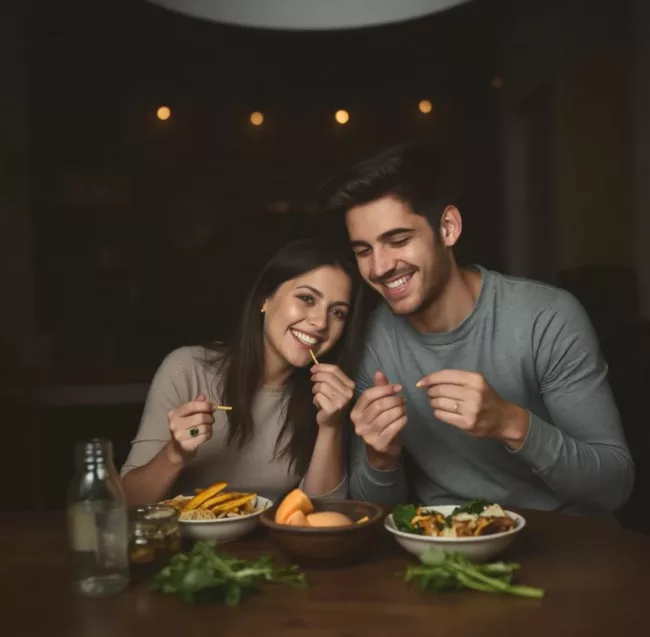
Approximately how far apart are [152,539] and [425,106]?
1199 millimetres

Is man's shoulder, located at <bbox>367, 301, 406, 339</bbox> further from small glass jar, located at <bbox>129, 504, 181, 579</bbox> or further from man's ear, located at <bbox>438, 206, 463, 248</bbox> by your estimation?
small glass jar, located at <bbox>129, 504, 181, 579</bbox>

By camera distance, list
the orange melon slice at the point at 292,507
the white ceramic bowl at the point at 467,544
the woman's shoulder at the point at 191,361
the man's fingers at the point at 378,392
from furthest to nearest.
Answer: the woman's shoulder at the point at 191,361 → the man's fingers at the point at 378,392 → the orange melon slice at the point at 292,507 → the white ceramic bowl at the point at 467,544

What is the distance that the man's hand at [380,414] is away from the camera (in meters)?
1.55

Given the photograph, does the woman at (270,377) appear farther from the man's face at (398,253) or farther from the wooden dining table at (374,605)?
the wooden dining table at (374,605)

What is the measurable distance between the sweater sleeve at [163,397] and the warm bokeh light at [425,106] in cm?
80

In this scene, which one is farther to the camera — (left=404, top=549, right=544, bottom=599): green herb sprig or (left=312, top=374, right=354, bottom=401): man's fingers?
(left=312, top=374, right=354, bottom=401): man's fingers

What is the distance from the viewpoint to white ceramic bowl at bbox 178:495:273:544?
1.40 meters

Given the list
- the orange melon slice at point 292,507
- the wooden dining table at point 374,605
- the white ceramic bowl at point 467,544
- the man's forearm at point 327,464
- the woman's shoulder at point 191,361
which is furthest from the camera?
the woman's shoulder at point 191,361

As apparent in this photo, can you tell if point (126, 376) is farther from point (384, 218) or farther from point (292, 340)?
point (384, 218)

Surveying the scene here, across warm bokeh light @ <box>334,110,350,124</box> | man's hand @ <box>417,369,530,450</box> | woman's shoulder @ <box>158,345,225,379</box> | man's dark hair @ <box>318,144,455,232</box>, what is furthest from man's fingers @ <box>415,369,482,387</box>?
warm bokeh light @ <box>334,110,350,124</box>

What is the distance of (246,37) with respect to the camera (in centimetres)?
194

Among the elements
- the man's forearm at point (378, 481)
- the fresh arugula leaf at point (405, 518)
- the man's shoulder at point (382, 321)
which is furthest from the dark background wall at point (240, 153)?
the fresh arugula leaf at point (405, 518)

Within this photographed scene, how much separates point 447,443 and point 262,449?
0.43 metres

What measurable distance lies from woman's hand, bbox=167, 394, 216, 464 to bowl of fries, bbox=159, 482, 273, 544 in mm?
158
